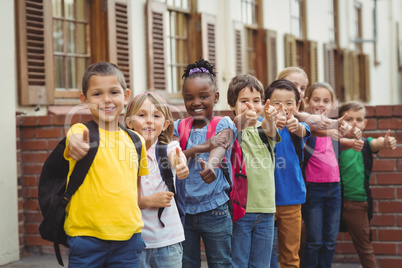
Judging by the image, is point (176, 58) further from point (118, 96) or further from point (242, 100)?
point (118, 96)

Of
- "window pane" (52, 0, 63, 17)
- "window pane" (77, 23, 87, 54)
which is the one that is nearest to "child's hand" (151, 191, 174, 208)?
"window pane" (52, 0, 63, 17)

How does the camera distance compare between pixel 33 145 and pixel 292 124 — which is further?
pixel 33 145

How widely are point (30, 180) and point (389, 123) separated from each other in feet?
9.99

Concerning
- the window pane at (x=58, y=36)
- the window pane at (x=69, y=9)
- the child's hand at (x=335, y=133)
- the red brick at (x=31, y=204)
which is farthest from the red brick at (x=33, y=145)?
the child's hand at (x=335, y=133)

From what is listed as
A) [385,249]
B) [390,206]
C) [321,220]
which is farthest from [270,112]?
[385,249]

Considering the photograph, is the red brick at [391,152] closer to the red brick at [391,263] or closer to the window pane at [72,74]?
the red brick at [391,263]

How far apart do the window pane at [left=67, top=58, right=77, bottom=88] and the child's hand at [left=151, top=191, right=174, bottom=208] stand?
3.67 m

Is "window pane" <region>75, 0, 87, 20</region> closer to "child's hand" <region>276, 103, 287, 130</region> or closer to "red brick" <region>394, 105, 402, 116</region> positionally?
"red brick" <region>394, 105, 402, 116</region>

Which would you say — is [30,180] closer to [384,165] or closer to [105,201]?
[384,165]

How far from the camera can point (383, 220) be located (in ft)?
16.4

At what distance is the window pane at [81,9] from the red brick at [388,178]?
350cm

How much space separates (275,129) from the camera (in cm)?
360

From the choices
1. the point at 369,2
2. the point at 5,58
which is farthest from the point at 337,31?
the point at 5,58

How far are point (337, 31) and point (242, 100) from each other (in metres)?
11.6
